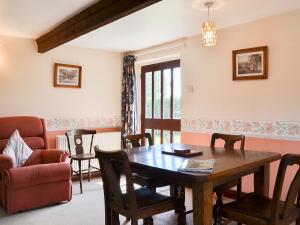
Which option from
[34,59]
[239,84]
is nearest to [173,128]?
[239,84]

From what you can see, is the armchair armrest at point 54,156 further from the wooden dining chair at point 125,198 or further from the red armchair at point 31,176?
the wooden dining chair at point 125,198

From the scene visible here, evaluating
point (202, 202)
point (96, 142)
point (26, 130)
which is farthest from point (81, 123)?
point (202, 202)

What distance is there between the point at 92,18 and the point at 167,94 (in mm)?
2092

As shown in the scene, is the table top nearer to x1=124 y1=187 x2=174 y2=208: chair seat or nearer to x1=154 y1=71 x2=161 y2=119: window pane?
x1=124 y1=187 x2=174 y2=208: chair seat

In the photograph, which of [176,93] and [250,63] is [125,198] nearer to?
[250,63]

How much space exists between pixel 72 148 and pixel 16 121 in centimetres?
102

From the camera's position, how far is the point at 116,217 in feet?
7.43

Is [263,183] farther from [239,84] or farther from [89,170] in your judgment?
[89,170]

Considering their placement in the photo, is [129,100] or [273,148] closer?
[273,148]

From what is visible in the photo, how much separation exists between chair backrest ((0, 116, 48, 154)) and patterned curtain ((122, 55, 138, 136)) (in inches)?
60.0

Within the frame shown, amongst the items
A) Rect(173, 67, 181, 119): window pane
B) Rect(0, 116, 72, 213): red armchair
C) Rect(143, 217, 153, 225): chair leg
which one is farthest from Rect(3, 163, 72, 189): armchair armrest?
Rect(173, 67, 181, 119): window pane

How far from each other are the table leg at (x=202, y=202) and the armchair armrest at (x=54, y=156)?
2.32 m

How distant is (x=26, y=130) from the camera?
3936 mm

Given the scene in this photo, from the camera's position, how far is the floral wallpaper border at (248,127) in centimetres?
320
